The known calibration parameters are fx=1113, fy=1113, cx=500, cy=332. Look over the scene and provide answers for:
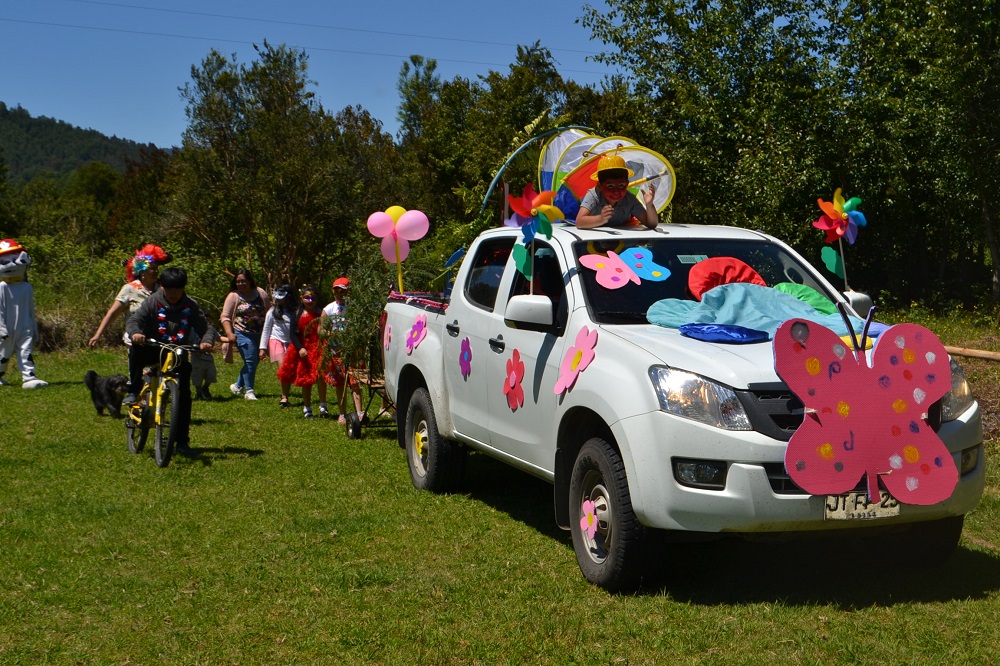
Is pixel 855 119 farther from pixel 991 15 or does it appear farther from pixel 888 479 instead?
pixel 888 479

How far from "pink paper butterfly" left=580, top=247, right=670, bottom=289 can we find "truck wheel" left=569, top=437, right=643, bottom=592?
3.52 feet

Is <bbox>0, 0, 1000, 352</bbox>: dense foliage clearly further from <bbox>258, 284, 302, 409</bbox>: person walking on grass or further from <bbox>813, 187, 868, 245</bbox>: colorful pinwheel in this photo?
<bbox>813, 187, 868, 245</bbox>: colorful pinwheel

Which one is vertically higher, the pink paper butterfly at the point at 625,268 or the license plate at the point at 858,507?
the pink paper butterfly at the point at 625,268

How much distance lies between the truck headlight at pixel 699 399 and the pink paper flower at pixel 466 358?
7.88 ft

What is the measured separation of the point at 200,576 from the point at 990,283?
27.0 m

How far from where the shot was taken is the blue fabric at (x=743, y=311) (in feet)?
19.6

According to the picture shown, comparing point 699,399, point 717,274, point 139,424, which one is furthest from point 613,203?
point 139,424

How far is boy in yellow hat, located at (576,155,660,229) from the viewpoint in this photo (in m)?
7.37

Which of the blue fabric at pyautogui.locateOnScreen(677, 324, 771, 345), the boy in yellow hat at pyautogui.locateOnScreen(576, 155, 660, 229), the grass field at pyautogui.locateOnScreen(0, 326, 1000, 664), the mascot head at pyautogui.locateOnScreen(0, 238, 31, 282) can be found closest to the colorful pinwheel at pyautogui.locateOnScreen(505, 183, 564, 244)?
the boy in yellow hat at pyautogui.locateOnScreen(576, 155, 660, 229)

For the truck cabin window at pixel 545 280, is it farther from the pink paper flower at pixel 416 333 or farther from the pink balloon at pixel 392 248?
the pink balloon at pixel 392 248

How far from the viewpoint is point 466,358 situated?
7.59 metres

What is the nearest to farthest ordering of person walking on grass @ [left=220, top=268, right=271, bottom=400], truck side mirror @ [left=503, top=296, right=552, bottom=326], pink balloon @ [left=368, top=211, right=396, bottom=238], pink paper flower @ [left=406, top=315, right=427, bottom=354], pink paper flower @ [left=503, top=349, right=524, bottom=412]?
truck side mirror @ [left=503, top=296, right=552, bottom=326] → pink paper flower @ [left=503, top=349, right=524, bottom=412] → pink paper flower @ [left=406, top=315, right=427, bottom=354] → pink balloon @ [left=368, top=211, right=396, bottom=238] → person walking on grass @ [left=220, top=268, right=271, bottom=400]

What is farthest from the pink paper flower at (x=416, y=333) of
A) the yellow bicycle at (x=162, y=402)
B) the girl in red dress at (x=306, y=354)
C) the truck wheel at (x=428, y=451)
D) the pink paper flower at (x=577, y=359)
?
the girl in red dress at (x=306, y=354)

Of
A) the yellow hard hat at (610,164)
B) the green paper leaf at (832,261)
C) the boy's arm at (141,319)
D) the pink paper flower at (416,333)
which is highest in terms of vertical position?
the yellow hard hat at (610,164)
